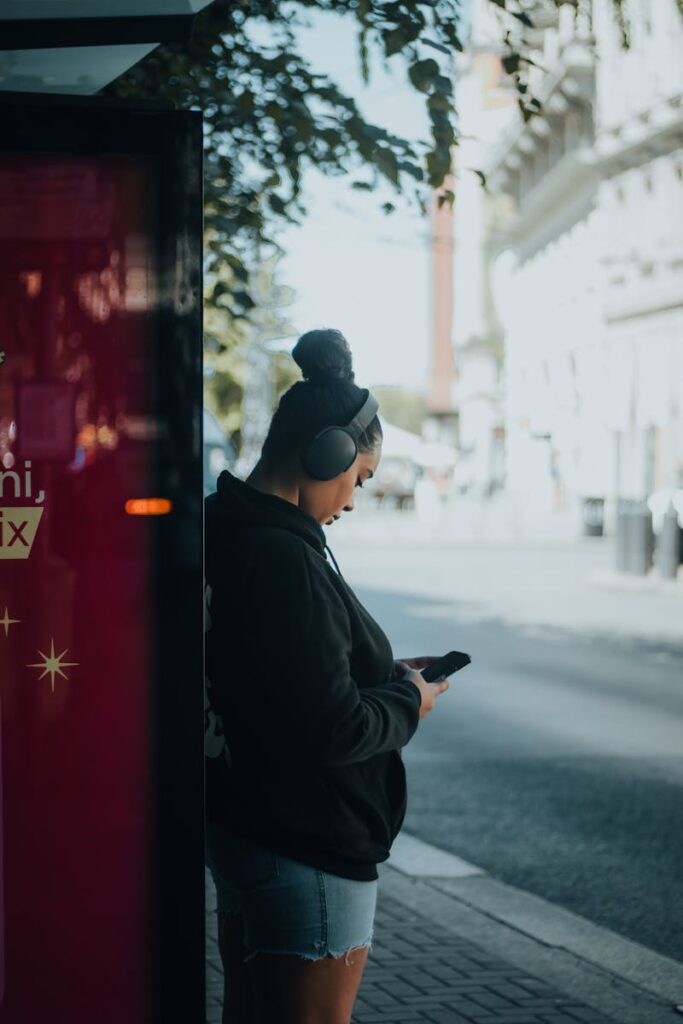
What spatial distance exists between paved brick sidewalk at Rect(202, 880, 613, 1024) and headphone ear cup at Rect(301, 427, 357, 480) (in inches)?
102

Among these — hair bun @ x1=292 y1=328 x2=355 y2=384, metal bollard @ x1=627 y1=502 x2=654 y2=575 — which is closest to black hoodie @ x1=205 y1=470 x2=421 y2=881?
hair bun @ x1=292 y1=328 x2=355 y2=384

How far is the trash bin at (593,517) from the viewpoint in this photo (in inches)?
1748

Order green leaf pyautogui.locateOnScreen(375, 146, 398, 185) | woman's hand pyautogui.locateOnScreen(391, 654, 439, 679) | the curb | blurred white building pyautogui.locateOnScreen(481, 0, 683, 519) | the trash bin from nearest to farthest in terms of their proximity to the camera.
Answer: woman's hand pyautogui.locateOnScreen(391, 654, 439, 679), the curb, green leaf pyautogui.locateOnScreen(375, 146, 398, 185), the trash bin, blurred white building pyautogui.locateOnScreen(481, 0, 683, 519)

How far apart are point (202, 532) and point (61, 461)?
0.96ft

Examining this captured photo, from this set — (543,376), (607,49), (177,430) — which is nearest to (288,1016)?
(177,430)

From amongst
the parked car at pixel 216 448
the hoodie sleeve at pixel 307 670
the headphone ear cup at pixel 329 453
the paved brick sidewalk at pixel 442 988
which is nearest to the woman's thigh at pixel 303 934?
the hoodie sleeve at pixel 307 670

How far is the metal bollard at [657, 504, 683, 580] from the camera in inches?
982

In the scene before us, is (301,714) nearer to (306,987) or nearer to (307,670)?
(307,670)

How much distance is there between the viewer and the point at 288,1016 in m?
2.81

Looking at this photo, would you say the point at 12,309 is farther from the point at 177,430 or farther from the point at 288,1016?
the point at 288,1016

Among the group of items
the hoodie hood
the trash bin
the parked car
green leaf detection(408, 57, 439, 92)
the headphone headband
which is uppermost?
green leaf detection(408, 57, 439, 92)

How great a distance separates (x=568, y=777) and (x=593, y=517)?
3535 centimetres

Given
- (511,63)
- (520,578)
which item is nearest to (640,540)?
(520,578)

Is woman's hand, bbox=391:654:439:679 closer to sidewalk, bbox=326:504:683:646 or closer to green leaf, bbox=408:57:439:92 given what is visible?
green leaf, bbox=408:57:439:92
